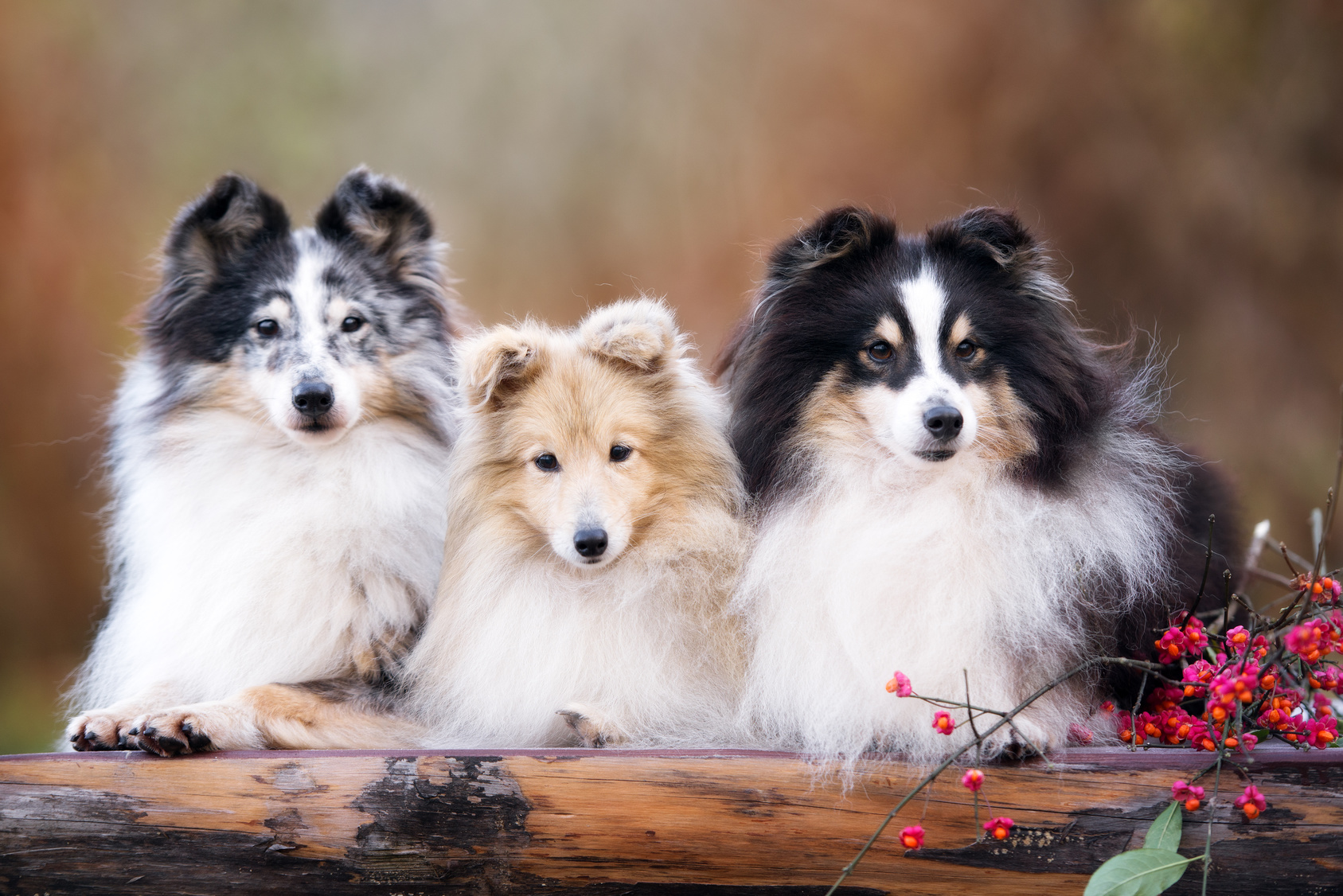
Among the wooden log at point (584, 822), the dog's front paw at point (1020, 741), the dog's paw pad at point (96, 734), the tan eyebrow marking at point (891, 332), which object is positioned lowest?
the wooden log at point (584, 822)

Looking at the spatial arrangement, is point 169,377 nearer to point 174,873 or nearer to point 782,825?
point 174,873

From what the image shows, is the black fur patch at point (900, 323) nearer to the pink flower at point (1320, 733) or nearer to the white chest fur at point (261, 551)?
the pink flower at point (1320, 733)

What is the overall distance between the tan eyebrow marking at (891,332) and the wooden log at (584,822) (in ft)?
2.69

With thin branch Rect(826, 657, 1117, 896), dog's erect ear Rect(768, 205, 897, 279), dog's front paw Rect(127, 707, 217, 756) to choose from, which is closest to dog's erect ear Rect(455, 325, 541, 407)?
dog's erect ear Rect(768, 205, 897, 279)

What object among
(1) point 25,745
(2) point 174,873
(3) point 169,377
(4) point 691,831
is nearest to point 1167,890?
(4) point 691,831

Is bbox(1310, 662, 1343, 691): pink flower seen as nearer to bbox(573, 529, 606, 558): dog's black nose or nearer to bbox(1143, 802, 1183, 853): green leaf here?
bbox(1143, 802, 1183, 853): green leaf

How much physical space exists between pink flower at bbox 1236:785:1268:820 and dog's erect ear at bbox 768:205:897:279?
1242 mm

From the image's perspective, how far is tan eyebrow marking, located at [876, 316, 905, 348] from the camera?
2.04 metres

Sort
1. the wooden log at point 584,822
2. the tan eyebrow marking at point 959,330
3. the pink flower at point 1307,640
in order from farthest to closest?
the tan eyebrow marking at point 959,330, the wooden log at point 584,822, the pink flower at point 1307,640

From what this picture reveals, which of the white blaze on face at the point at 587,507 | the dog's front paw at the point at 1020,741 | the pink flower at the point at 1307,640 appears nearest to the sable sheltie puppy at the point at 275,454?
the white blaze on face at the point at 587,507

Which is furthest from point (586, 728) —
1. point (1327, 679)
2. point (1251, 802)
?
point (1327, 679)

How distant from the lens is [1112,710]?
6.70 feet

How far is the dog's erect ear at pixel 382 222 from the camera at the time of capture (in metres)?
2.48

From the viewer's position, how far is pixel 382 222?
99.7 inches
